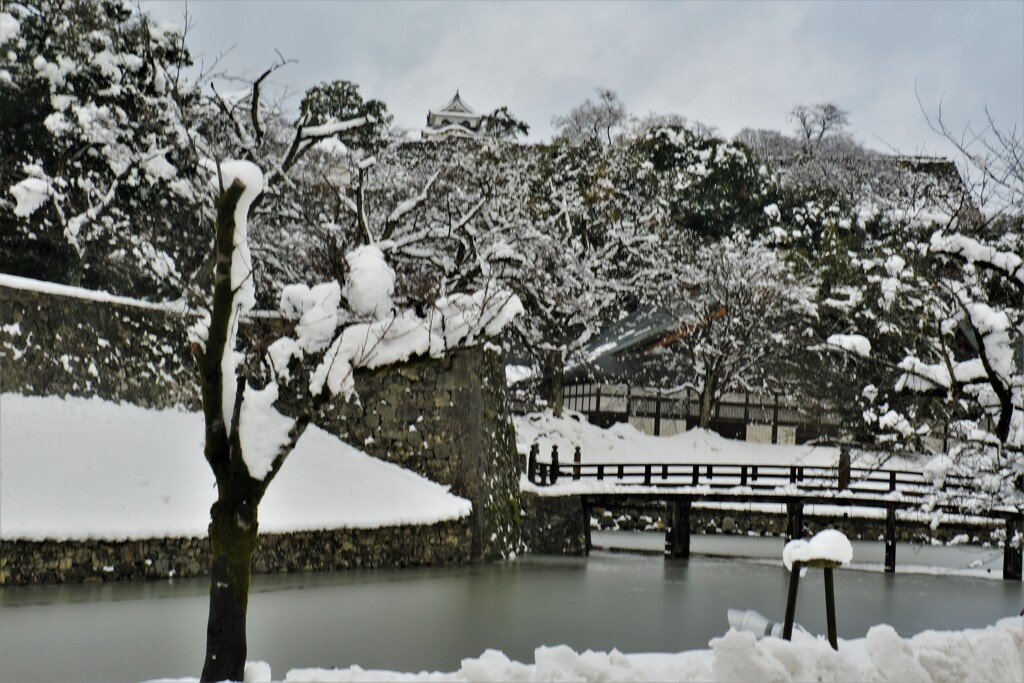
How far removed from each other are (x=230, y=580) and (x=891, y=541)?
684 inches

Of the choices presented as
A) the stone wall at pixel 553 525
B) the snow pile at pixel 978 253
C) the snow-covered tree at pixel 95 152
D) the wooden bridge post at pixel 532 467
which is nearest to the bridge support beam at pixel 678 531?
the stone wall at pixel 553 525

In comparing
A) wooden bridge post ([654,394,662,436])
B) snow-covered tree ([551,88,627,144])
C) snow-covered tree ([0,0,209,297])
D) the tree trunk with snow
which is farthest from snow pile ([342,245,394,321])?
snow-covered tree ([551,88,627,144])

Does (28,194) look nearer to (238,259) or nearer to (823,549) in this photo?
(238,259)

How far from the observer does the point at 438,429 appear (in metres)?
18.8

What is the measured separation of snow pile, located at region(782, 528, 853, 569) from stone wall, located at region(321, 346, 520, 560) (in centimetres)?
1194

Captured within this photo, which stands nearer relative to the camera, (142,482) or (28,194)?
(142,482)

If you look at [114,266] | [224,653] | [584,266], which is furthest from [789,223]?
[224,653]

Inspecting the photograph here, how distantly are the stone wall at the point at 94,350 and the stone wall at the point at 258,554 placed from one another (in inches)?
112

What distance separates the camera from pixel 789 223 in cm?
3388

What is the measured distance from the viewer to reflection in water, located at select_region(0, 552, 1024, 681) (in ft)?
32.1

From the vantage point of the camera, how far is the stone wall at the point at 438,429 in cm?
1848

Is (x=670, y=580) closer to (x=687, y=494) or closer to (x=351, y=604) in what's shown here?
(x=687, y=494)

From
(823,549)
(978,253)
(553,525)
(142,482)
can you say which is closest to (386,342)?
(823,549)

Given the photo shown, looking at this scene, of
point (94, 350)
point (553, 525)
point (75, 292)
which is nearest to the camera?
point (75, 292)
